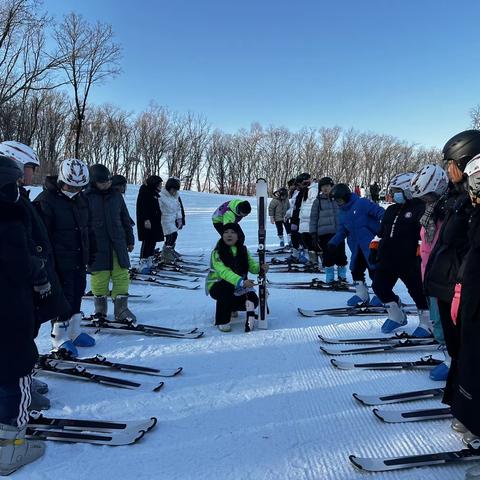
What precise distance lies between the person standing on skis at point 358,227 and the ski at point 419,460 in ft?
11.7

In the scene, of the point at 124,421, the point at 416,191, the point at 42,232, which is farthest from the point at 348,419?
the point at 42,232

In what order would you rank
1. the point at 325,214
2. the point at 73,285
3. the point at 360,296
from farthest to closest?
the point at 325,214
the point at 360,296
the point at 73,285

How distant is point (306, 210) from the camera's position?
9727 mm

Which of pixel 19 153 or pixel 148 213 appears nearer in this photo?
pixel 19 153

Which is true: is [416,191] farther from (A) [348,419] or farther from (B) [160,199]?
(B) [160,199]

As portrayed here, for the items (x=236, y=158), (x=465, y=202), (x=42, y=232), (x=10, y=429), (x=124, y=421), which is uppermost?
(x=236, y=158)

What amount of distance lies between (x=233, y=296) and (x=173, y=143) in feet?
154

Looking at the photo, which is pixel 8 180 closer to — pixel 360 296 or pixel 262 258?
pixel 262 258

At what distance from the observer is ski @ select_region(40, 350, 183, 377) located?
3.78 metres

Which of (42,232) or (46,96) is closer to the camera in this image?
(42,232)

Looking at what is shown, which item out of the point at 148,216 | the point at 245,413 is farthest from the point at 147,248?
the point at 245,413

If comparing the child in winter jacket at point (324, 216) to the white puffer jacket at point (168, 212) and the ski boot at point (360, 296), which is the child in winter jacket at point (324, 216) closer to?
the ski boot at point (360, 296)

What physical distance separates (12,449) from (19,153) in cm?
211

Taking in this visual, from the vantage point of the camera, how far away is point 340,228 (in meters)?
6.30
